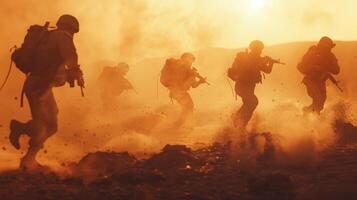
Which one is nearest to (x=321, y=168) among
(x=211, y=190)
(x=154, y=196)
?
(x=211, y=190)

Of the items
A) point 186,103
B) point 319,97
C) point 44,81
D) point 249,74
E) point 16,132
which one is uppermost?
point 186,103

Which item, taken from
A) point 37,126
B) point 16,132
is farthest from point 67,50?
point 16,132

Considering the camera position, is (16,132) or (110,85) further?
(110,85)

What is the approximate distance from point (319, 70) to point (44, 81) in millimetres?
8197

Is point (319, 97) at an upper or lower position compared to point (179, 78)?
lower

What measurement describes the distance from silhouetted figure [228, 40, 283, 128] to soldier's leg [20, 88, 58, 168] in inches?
252

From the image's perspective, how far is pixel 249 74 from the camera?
50.7 ft

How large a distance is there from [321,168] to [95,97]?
3078cm

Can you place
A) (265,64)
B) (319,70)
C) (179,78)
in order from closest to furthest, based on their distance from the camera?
1. (265,64)
2. (319,70)
3. (179,78)

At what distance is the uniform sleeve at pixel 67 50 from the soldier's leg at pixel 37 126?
670mm

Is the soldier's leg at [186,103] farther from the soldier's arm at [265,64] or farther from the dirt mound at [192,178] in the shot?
the dirt mound at [192,178]

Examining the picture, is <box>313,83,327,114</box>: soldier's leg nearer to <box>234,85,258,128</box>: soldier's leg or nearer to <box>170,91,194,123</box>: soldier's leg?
<box>234,85,258,128</box>: soldier's leg

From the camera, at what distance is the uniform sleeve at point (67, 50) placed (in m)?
9.98

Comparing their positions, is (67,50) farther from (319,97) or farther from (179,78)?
(179,78)
